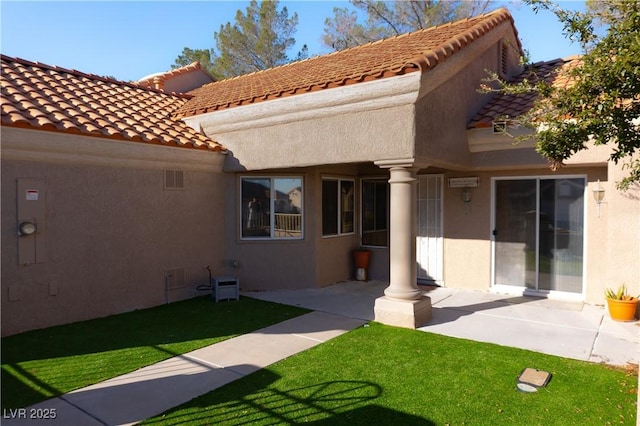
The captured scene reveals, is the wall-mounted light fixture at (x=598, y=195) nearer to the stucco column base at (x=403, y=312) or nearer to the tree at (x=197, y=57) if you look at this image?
the stucco column base at (x=403, y=312)

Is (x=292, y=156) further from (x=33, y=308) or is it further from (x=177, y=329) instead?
(x=33, y=308)

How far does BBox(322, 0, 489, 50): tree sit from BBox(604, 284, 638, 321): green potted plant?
17.0 m

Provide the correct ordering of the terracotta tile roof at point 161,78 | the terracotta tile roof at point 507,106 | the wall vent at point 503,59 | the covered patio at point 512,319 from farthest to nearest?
the terracotta tile roof at point 161,78, the wall vent at point 503,59, the terracotta tile roof at point 507,106, the covered patio at point 512,319

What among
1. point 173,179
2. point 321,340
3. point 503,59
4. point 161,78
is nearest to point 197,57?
point 161,78

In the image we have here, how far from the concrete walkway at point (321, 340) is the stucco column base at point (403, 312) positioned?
7.9 inches

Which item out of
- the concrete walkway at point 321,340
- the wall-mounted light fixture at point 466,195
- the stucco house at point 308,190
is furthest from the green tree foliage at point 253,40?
the concrete walkway at point 321,340

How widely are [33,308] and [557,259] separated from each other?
35.6 ft

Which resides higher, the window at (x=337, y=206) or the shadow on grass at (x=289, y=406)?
the window at (x=337, y=206)

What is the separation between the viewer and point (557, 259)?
9789 mm

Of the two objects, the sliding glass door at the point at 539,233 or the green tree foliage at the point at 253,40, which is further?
the green tree foliage at the point at 253,40

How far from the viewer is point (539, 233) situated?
10000 mm

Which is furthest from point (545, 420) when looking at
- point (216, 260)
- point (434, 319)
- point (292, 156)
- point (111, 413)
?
point (216, 260)

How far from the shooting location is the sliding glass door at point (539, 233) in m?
9.56

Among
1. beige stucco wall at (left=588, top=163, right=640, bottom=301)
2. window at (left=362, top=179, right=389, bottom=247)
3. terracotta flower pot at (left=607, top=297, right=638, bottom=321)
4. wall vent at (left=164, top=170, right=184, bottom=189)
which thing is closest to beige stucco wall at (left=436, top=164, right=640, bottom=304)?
beige stucco wall at (left=588, top=163, right=640, bottom=301)
